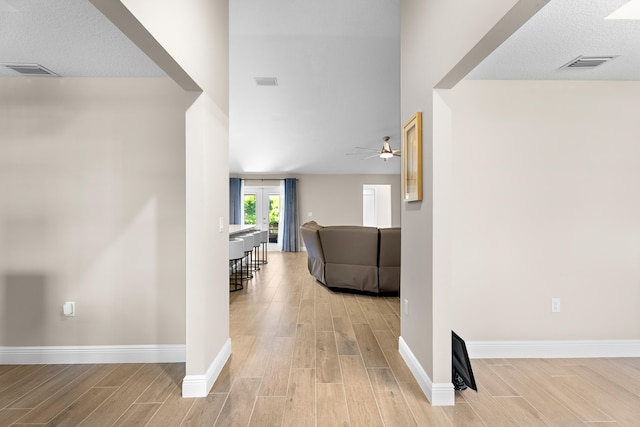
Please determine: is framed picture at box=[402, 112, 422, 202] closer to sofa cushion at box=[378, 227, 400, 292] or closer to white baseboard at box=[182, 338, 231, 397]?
white baseboard at box=[182, 338, 231, 397]

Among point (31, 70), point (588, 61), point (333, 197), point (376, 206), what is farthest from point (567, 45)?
point (376, 206)

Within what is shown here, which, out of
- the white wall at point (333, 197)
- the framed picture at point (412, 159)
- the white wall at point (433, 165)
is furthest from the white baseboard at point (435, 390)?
the white wall at point (333, 197)

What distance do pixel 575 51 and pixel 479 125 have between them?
0.75 metres

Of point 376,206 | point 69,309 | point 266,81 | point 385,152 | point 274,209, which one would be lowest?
point 69,309

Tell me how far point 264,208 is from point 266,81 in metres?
5.68

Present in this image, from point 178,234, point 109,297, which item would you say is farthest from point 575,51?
point 109,297

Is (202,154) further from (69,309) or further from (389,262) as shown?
(389,262)

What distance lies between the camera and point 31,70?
2525mm

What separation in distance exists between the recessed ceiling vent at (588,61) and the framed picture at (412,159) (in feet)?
4.21

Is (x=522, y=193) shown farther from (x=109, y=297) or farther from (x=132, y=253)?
(x=109, y=297)

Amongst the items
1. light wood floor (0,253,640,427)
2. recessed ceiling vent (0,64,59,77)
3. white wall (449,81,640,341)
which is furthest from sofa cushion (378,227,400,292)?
recessed ceiling vent (0,64,59,77)

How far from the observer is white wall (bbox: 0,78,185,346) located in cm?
262

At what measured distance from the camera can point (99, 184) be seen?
8.66 ft

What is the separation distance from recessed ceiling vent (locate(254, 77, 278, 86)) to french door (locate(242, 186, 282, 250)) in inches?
209
